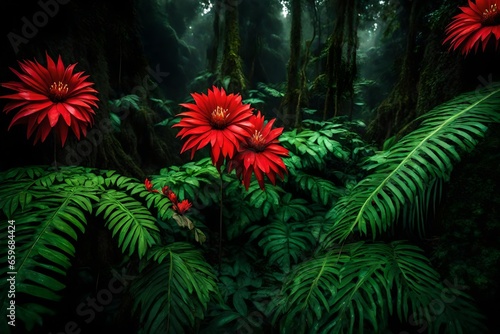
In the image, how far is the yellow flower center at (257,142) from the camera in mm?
1776

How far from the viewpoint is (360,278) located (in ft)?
4.40

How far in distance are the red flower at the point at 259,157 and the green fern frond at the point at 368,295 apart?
638 mm

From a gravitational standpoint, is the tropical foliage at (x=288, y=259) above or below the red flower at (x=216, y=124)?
below

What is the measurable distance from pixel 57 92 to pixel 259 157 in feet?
4.42

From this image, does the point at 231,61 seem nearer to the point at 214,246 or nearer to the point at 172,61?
the point at 214,246

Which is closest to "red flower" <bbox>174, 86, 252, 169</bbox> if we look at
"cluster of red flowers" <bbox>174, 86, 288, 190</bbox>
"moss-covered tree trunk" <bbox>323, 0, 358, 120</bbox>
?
"cluster of red flowers" <bbox>174, 86, 288, 190</bbox>

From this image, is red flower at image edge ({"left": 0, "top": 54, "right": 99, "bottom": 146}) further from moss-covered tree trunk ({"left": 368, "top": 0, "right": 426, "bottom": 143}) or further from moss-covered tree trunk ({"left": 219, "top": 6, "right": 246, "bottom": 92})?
moss-covered tree trunk ({"left": 368, "top": 0, "right": 426, "bottom": 143})

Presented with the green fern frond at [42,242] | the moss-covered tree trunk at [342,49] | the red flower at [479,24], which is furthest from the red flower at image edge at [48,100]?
the moss-covered tree trunk at [342,49]

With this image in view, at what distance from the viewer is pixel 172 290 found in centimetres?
145

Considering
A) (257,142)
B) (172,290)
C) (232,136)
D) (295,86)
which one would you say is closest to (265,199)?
(257,142)

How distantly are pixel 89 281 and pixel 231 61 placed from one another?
4.14 meters

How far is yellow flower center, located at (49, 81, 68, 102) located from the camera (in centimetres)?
161

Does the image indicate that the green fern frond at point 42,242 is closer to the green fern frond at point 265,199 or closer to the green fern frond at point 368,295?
the green fern frond at point 368,295

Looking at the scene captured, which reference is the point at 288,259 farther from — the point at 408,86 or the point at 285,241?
the point at 408,86
